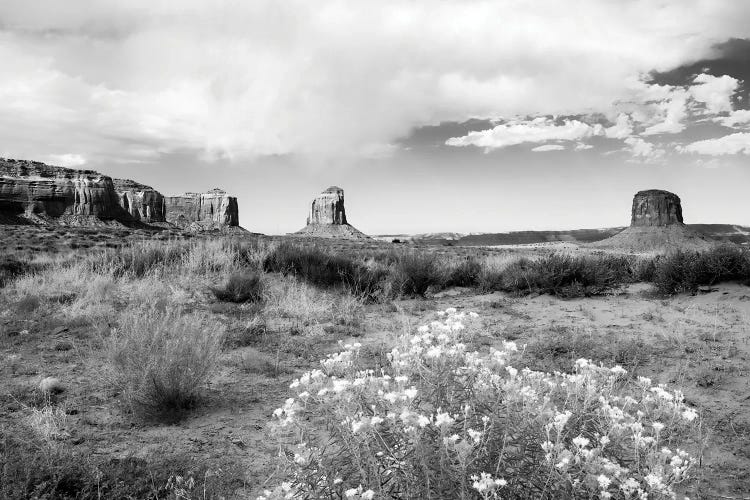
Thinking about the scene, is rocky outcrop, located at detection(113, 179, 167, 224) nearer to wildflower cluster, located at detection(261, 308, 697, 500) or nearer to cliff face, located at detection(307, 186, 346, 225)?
cliff face, located at detection(307, 186, 346, 225)

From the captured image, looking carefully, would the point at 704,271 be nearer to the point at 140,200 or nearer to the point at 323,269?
the point at 323,269

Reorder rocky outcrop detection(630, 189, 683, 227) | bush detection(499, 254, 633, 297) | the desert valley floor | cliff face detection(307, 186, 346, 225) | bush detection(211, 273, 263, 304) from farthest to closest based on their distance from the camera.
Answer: cliff face detection(307, 186, 346, 225)
rocky outcrop detection(630, 189, 683, 227)
bush detection(499, 254, 633, 297)
bush detection(211, 273, 263, 304)
the desert valley floor

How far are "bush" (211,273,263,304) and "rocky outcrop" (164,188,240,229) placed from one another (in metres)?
140

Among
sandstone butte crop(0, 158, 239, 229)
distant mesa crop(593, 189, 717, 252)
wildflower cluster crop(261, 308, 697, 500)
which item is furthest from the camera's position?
sandstone butte crop(0, 158, 239, 229)

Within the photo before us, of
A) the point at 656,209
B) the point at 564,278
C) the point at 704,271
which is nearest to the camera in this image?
the point at 704,271

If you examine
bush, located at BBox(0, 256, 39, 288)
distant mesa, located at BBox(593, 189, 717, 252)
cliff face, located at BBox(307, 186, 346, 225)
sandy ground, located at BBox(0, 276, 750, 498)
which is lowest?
sandy ground, located at BBox(0, 276, 750, 498)

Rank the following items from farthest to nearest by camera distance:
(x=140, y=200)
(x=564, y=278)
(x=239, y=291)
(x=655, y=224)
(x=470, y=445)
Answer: (x=140, y=200)
(x=655, y=224)
(x=564, y=278)
(x=239, y=291)
(x=470, y=445)

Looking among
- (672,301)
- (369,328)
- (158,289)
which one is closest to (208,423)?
(369,328)

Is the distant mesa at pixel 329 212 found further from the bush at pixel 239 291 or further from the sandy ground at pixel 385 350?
the sandy ground at pixel 385 350

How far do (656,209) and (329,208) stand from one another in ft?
305

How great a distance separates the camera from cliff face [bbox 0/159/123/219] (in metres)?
91.4

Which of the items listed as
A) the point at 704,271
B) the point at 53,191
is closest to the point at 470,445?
the point at 704,271

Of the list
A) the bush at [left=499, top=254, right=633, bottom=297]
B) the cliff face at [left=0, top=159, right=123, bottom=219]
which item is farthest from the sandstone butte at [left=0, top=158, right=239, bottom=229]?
the bush at [left=499, top=254, right=633, bottom=297]

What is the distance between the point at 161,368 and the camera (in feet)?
13.9
